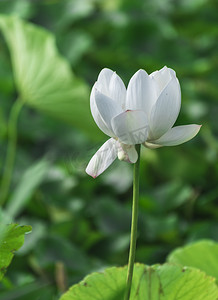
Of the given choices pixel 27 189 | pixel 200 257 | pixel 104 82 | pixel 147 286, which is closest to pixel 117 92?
pixel 104 82

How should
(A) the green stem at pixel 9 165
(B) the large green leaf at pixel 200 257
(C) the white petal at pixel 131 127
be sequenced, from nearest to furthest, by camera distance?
(C) the white petal at pixel 131 127
(B) the large green leaf at pixel 200 257
(A) the green stem at pixel 9 165

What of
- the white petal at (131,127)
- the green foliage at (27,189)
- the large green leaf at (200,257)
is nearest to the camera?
the white petal at (131,127)

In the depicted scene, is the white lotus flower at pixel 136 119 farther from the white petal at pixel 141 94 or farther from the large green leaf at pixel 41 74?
the large green leaf at pixel 41 74

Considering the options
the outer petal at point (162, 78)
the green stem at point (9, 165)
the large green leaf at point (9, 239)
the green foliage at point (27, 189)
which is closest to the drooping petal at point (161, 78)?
the outer petal at point (162, 78)

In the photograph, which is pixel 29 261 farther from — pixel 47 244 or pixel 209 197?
pixel 209 197

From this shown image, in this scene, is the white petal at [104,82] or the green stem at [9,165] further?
the green stem at [9,165]
